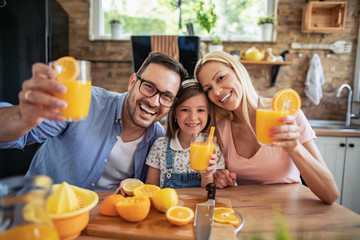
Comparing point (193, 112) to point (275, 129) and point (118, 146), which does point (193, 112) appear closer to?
point (118, 146)

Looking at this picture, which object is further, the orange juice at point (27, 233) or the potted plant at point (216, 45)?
the potted plant at point (216, 45)

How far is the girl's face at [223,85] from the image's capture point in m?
1.66

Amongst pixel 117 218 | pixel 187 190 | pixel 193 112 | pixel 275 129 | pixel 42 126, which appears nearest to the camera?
pixel 117 218

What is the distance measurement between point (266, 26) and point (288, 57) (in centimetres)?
58

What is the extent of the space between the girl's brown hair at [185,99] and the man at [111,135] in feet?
0.29

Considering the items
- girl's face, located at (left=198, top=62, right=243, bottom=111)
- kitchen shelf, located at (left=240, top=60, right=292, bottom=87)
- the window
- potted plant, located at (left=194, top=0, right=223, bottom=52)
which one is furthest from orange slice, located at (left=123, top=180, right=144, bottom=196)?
the window

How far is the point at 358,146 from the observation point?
3059 millimetres

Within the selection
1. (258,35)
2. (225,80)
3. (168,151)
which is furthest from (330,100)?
(168,151)

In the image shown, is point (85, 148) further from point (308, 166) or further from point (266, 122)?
point (308, 166)

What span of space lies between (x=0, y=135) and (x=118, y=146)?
744mm

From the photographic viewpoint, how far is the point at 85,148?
1.64 meters

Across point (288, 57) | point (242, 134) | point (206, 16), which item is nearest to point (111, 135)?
point (242, 134)

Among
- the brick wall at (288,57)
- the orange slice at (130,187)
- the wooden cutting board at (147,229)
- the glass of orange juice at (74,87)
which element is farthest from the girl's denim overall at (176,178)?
the brick wall at (288,57)

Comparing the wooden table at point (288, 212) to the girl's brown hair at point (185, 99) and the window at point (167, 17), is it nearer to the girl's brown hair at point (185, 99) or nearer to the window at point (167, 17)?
the girl's brown hair at point (185, 99)
